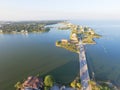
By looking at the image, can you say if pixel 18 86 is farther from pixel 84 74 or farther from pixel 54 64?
pixel 84 74

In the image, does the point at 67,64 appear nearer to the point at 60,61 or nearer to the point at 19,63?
the point at 60,61

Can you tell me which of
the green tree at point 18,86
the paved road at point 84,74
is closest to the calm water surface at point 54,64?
the green tree at point 18,86

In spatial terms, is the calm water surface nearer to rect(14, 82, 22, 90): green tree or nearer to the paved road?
rect(14, 82, 22, 90): green tree

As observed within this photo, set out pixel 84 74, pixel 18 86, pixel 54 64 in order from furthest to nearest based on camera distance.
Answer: pixel 54 64, pixel 84 74, pixel 18 86

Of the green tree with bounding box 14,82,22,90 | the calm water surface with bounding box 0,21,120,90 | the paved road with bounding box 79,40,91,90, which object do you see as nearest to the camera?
the green tree with bounding box 14,82,22,90

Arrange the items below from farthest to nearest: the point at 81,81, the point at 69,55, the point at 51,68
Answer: the point at 69,55, the point at 51,68, the point at 81,81

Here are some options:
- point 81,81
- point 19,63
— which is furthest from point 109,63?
point 19,63

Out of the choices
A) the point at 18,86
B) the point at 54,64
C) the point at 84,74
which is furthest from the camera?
the point at 54,64

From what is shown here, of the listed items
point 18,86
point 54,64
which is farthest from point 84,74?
→ point 18,86

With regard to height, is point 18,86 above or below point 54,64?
above

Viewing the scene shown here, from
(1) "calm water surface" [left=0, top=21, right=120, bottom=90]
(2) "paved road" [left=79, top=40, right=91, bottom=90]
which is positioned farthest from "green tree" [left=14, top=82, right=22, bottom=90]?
(2) "paved road" [left=79, top=40, right=91, bottom=90]

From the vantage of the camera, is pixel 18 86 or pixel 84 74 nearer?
pixel 18 86
